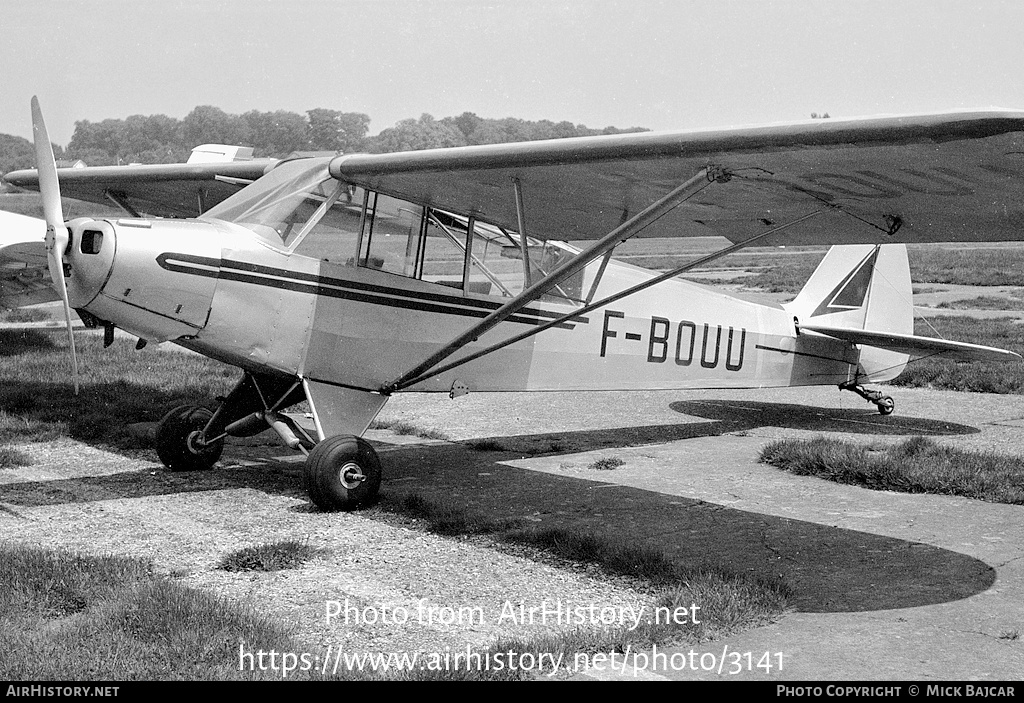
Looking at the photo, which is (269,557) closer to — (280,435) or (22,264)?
(280,435)

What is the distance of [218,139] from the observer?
42.8 meters

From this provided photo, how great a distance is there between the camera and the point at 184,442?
24.2 feet

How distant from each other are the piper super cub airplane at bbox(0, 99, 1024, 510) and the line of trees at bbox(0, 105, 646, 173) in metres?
3.90

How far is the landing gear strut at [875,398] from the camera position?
397 inches

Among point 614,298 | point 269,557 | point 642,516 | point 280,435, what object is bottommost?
point 269,557

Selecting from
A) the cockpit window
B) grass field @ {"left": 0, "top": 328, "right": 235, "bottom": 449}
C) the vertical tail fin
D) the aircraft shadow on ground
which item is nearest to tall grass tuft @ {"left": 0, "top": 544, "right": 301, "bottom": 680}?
the aircraft shadow on ground

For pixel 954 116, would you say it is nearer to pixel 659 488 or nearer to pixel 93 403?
pixel 659 488

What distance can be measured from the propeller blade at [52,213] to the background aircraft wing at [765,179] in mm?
1731

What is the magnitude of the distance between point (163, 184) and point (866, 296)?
22.8 ft

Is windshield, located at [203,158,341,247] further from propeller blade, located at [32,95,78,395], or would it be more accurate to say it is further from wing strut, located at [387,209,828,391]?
wing strut, located at [387,209,828,391]

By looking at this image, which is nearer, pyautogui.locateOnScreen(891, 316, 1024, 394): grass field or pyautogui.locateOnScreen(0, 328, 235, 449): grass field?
pyautogui.locateOnScreen(0, 328, 235, 449): grass field

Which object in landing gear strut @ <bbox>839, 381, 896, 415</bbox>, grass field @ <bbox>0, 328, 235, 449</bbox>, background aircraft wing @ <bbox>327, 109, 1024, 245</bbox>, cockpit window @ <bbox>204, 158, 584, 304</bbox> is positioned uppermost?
background aircraft wing @ <bbox>327, 109, 1024, 245</bbox>

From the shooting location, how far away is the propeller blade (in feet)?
19.2

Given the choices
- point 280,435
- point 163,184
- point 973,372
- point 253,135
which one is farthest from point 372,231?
point 253,135
